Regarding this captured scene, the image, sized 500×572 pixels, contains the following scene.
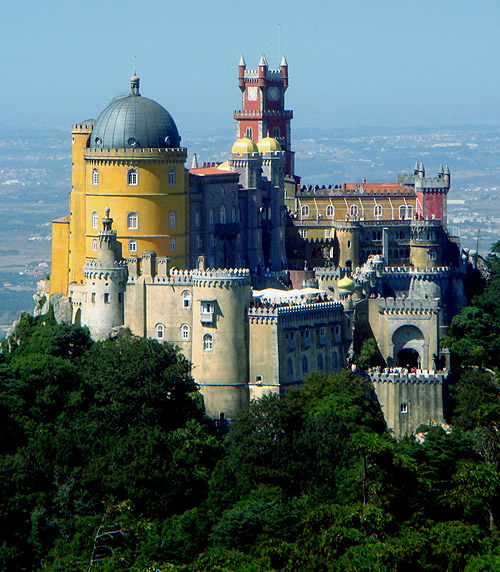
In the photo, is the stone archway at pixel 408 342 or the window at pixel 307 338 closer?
the window at pixel 307 338

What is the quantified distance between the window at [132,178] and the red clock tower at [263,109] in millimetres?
32087

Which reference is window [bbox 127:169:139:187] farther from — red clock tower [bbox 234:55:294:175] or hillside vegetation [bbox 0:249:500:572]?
red clock tower [bbox 234:55:294:175]

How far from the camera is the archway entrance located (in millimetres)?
101938

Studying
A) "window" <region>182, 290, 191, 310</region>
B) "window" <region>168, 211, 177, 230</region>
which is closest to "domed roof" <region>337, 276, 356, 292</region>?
"window" <region>182, 290, 191, 310</region>

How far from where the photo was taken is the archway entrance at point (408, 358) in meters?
102

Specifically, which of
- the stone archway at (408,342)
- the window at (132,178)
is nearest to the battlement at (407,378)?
the stone archway at (408,342)

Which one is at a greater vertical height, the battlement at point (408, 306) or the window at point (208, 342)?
the battlement at point (408, 306)

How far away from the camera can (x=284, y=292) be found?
101625mm

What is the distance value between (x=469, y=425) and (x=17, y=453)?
2737cm

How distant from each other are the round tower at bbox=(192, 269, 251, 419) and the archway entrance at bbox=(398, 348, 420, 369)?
1260 centimetres

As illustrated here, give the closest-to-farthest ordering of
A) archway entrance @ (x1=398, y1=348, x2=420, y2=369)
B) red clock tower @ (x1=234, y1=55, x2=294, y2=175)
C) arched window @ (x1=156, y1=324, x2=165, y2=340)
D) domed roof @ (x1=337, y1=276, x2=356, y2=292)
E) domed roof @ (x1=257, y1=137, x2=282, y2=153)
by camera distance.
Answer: arched window @ (x1=156, y1=324, x2=165, y2=340)
domed roof @ (x1=337, y1=276, x2=356, y2=292)
archway entrance @ (x1=398, y1=348, x2=420, y2=369)
domed roof @ (x1=257, y1=137, x2=282, y2=153)
red clock tower @ (x1=234, y1=55, x2=294, y2=175)

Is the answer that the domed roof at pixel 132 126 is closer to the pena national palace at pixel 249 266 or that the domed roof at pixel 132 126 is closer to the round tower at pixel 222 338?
the pena national palace at pixel 249 266

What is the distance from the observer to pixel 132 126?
340 feet

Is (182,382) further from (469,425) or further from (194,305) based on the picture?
(469,425)
